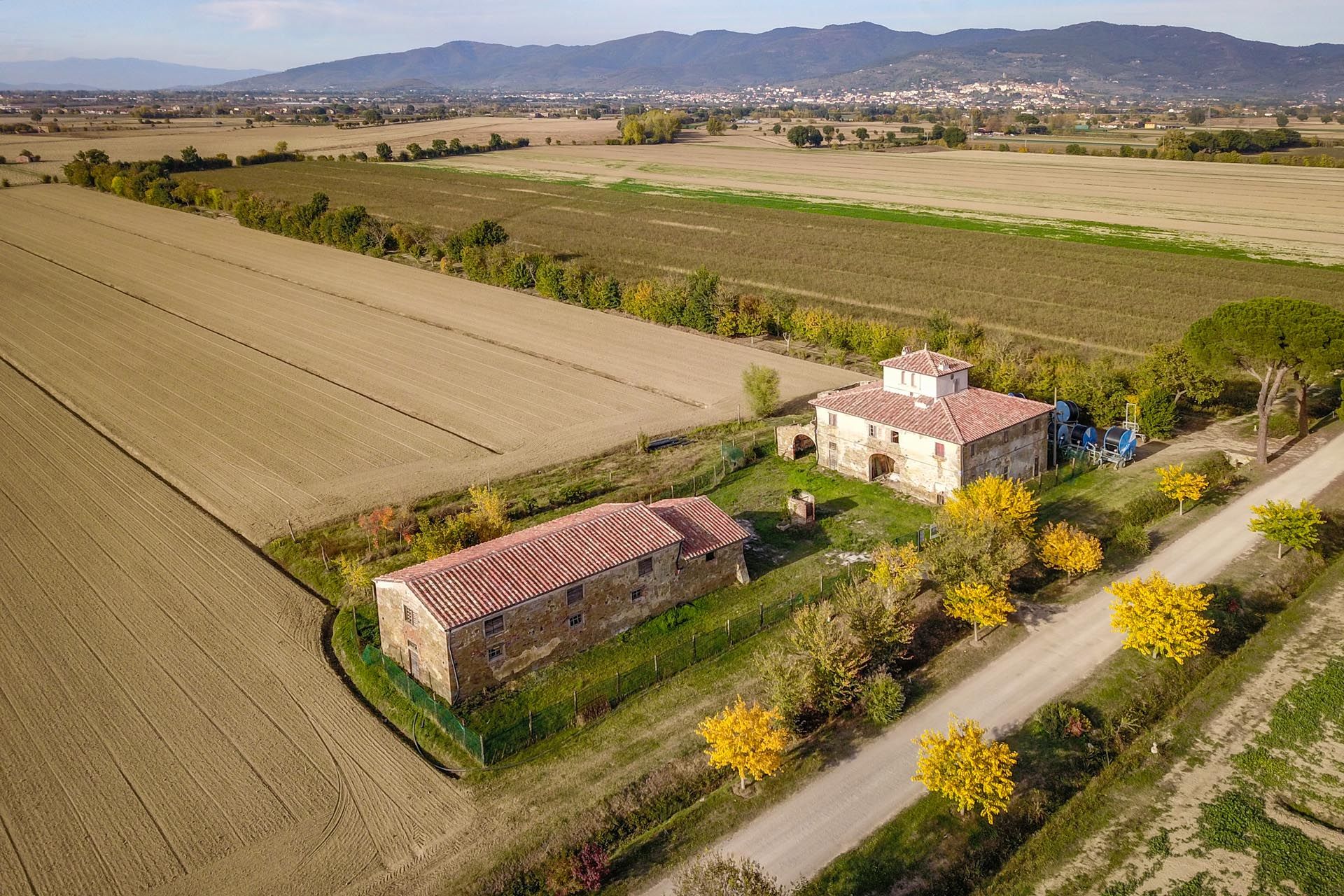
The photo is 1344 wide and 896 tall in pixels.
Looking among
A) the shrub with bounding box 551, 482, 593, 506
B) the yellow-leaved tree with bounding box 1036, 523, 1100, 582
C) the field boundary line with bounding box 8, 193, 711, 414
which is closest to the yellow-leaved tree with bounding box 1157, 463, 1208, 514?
the yellow-leaved tree with bounding box 1036, 523, 1100, 582

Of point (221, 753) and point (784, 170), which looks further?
point (784, 170)

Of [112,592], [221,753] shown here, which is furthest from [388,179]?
[221,753]

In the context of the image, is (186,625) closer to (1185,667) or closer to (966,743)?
(966,743)

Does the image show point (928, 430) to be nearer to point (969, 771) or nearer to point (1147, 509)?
point (1147, 509)

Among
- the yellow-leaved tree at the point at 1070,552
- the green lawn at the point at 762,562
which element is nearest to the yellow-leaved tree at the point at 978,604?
the yellow-leaved tree at the point at 1070,552

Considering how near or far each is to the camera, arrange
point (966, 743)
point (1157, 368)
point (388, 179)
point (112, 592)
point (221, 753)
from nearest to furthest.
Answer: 1. point (966, 743)
2. point (221, 753)
3. point (112, 592)
4. point (1157, 368)
5. point (388, 179)

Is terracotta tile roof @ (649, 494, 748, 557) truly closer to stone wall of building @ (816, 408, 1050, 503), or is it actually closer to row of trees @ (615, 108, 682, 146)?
stone wall of building @ (816, 408, 1050, 503)

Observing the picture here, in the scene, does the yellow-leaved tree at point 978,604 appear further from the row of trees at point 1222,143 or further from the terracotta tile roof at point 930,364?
the row of trees at point 1222,143
